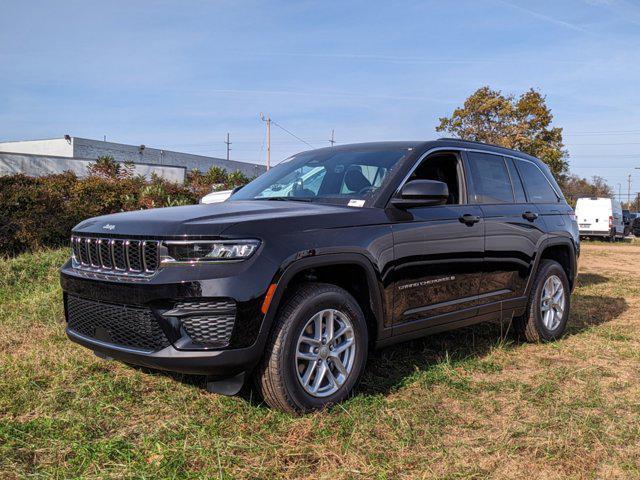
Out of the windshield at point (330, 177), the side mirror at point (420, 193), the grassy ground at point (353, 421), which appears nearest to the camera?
the grassy ground at point (353, 421)

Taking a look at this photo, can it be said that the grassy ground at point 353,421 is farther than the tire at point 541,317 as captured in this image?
No

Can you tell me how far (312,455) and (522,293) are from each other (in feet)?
10.2

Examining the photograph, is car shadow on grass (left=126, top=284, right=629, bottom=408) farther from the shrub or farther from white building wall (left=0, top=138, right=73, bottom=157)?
white building wall (left=0, top=138, right=73, bottom=157)

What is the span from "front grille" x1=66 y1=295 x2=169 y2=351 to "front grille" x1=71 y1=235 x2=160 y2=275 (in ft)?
0.68

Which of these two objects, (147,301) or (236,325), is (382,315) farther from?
(147,301)

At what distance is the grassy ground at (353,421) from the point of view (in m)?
2.99

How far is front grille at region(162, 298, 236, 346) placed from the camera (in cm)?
319

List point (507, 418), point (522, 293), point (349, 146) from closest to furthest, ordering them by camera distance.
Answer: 1. point (507, 418)
2. point (349, 146)
3. point (522, 293)

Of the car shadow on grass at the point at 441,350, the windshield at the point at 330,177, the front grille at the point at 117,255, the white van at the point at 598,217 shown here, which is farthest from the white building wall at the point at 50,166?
the front grille at the point at 117,255

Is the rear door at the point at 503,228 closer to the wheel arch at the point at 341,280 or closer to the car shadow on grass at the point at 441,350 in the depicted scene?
the car shadow on grass at the point at 441,350

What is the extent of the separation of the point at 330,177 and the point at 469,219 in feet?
3.78

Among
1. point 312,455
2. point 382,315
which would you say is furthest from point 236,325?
point 382,315

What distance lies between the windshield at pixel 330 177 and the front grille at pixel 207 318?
4.42 feet

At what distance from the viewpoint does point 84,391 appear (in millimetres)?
3871
